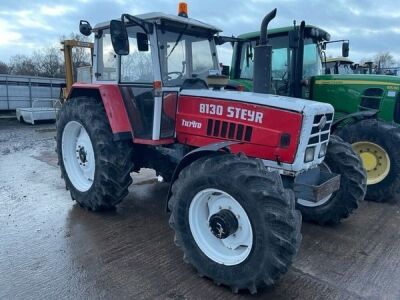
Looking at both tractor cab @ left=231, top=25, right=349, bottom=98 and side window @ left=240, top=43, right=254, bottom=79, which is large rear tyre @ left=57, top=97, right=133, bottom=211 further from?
side window @ left=240, top=43, right=254, bottom=79

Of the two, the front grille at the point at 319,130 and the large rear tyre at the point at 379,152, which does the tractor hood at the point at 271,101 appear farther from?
the large rear tyre at the point at 379,152

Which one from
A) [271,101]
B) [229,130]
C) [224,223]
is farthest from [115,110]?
[224,223]

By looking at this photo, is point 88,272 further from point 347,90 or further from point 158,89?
point 347,90

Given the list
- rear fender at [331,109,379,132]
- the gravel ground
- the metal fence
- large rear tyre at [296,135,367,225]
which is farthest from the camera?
the metal fence

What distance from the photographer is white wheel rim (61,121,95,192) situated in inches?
184

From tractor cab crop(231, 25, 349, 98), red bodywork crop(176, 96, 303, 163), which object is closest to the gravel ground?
red bodywork crop(176, 96, 303, 163)

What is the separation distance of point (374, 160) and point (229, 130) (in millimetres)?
3016

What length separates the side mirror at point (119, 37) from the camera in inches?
132

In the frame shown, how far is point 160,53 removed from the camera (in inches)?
150

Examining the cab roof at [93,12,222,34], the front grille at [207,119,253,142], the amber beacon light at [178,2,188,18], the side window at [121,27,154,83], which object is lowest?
the front grille at [207,119,253,142]

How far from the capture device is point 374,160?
5.36 meters

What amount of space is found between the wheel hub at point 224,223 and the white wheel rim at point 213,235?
0.03m

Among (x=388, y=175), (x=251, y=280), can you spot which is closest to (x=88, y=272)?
(x=251, y=280)

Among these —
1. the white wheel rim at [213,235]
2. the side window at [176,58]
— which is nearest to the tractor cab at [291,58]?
the side window at [176,58]
